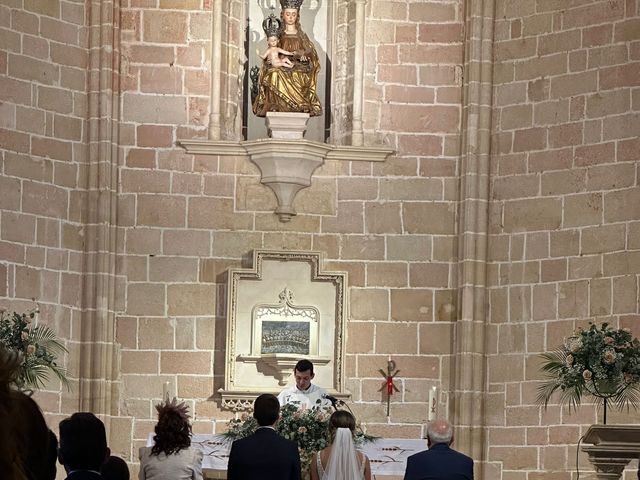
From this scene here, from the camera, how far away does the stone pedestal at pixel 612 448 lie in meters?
8.68

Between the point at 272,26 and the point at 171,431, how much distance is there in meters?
7.39

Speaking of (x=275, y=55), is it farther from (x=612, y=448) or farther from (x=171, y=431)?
(x=171, y=431)

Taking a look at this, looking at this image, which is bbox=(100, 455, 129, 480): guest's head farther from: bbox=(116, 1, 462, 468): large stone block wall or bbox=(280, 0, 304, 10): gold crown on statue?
bbox=(280, 0, 304, 10): gold crown on statue

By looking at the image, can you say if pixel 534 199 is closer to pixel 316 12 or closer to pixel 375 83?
pixel 375 83

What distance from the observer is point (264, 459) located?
5727mm

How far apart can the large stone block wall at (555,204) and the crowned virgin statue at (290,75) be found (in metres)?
1.73

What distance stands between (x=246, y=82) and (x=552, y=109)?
2.92 metres

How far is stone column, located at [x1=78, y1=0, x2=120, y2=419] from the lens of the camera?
12.0 m

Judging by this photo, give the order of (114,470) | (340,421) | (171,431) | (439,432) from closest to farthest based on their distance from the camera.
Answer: (114,470), (171,431), (439,432), (340,421)

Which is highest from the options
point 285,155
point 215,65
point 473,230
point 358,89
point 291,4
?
point 291,4

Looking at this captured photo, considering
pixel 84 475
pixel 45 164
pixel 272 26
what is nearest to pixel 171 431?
pixel 84 475

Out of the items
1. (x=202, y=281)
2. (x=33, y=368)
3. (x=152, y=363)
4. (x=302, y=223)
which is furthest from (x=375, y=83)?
(x=33, y=368)

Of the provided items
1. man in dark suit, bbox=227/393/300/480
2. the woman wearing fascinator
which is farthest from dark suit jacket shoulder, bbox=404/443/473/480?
the woman wearing fascinator

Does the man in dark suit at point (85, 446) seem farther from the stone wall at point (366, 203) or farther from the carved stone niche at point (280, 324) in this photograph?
the carved stone niche at point (280, 324)
